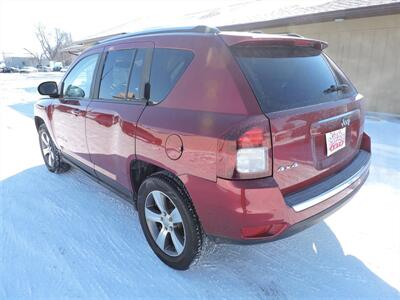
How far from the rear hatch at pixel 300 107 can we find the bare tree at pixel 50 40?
84327mm

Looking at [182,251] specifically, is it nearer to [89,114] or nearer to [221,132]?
[221,132]

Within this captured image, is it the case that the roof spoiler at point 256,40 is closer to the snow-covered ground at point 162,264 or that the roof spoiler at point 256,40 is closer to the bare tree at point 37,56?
the snow-covered ground at point 162,264

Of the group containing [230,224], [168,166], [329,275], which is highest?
[168,166]

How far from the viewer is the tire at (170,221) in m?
2.21

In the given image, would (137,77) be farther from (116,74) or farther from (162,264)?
(162,264)

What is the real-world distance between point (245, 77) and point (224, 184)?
2.34 feet

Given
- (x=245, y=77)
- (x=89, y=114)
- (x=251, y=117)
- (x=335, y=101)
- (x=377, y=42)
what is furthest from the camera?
(x=377, y=42)

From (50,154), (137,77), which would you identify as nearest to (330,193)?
(137,77)

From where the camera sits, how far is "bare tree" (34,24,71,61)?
75750mm

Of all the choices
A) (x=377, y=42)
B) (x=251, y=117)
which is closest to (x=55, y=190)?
(x=251, y=117)

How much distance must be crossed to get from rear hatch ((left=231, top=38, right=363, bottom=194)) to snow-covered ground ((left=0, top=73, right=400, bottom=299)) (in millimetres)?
785

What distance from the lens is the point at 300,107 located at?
6.86 feet

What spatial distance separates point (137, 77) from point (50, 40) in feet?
291

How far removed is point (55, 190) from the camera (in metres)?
3.91
